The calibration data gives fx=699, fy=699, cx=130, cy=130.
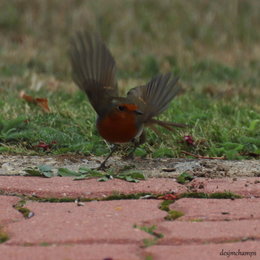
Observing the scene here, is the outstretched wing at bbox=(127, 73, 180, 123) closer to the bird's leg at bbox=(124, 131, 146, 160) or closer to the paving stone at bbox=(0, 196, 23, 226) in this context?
the bird's leg at bbox=(124, 131, 146, 160)

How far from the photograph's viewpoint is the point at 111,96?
12.3 feet

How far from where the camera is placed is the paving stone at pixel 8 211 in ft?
8.39

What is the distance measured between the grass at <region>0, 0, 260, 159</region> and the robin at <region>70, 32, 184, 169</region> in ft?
0.90

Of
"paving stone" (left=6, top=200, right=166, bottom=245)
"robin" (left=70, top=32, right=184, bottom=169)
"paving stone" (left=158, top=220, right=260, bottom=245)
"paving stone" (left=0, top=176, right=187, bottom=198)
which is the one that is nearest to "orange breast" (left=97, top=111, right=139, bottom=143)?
"robin" (left=70, top=32, right=184, bottom=169)

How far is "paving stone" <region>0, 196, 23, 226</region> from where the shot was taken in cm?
256

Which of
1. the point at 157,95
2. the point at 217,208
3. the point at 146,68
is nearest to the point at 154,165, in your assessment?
the point at 157,95

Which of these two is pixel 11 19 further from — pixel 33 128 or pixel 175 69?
pixel 33 128

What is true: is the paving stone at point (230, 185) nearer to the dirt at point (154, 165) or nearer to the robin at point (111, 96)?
the dirt at point (154, 165)

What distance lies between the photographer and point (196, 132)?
4.29m

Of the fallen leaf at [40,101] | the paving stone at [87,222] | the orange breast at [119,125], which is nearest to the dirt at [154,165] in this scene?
the orange breast at [119,125]

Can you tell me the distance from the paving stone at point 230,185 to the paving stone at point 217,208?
0.40 feet

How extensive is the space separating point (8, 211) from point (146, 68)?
480cm

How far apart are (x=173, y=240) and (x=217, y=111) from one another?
9.08 feet

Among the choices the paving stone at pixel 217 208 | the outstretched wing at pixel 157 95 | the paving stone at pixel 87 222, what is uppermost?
the outstretched wing at pixel 157 95
